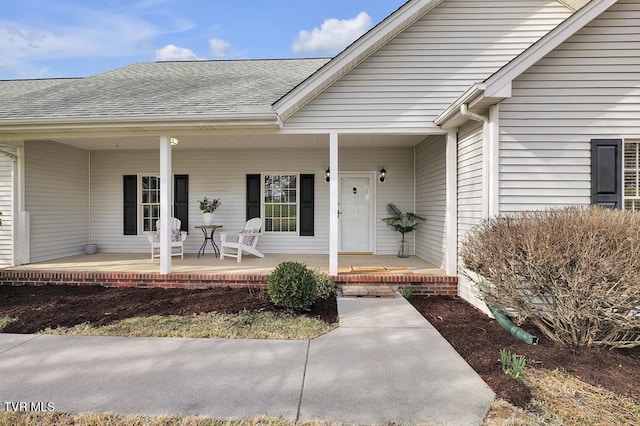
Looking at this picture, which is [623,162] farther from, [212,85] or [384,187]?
[212,85]

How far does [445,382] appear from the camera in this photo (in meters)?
2.72

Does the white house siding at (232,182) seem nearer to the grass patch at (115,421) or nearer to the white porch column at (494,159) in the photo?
the white porch column at (494,159)

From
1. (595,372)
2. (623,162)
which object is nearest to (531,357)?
(595,372)

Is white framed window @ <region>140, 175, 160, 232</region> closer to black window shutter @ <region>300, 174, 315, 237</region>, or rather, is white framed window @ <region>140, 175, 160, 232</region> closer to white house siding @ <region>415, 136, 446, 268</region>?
black window shutter @ <region>300, 174, 315, 237</region>

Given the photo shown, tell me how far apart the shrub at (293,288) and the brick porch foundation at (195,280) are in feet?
3.62

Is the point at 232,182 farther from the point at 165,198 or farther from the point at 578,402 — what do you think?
the point at 578,402

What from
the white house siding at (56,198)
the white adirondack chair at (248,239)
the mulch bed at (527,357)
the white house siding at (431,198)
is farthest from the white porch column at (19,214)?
the white house siding at (431,198)

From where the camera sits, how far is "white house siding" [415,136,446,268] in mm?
6293

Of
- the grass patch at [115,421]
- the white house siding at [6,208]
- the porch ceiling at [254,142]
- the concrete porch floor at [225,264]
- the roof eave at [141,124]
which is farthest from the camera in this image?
the porch ceiling at [254,142]

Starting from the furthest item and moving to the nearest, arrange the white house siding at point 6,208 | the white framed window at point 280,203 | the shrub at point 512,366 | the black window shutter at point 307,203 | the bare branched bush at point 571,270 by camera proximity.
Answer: the white framed window at point 280,203, the black window shutter at point 307,203, the white house siding at point 6,208, the bare branched bush at point 571,270, the shrub at point 512,366

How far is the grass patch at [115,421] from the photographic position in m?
2.18

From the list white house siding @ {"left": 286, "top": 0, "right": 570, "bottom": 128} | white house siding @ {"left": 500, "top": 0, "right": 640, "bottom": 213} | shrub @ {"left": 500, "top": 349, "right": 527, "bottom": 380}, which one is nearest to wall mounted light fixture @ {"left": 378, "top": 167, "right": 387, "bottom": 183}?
white house siding @ {"left": 286, "top": 0, "right": 570, "bottom": 128}

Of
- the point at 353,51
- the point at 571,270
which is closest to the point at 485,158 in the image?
the point at 571,270

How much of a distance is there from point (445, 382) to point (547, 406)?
2.20 feet
